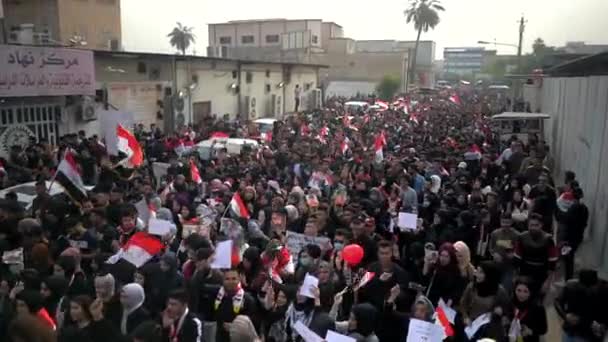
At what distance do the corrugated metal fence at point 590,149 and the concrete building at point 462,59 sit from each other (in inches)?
5568

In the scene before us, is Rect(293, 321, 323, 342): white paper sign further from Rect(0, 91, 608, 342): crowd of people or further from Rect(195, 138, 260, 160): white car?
Rect(195, 138, 260, 160): white car

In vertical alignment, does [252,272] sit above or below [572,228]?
above

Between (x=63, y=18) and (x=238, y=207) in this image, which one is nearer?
(x=238, y=207)

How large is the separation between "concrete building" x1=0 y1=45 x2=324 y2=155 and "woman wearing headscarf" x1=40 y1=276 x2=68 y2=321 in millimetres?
7302

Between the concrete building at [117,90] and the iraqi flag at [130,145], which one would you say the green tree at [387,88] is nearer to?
the concrete building at [117,90]

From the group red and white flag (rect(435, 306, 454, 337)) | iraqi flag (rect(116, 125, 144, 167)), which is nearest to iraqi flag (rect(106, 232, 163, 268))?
red and white flag (rect(435, 306, 454, 337))

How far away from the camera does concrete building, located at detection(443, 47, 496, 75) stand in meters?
153


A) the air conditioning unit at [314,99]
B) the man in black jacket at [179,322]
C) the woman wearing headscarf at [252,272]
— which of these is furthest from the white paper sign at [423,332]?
the air conditioning unit at [314,99]

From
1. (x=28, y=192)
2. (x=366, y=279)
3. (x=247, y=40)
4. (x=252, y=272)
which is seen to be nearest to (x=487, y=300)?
(x=366, y=279)

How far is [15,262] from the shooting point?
248 inches

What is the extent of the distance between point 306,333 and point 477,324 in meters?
1.61

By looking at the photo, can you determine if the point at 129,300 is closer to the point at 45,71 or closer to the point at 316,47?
the point at 45,71

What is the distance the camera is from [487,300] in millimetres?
5340

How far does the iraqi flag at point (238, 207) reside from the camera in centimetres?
824
